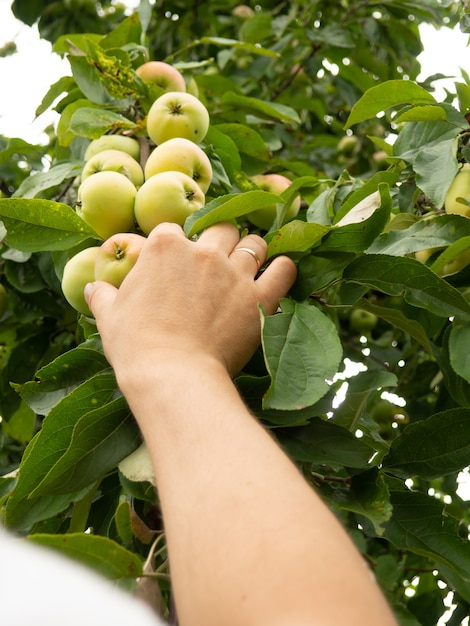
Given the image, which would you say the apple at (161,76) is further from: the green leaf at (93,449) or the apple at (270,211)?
the green leaf at (93,449)

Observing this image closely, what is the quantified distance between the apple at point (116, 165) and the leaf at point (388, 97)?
35cm

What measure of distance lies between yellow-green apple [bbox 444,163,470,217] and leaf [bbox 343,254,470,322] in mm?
173

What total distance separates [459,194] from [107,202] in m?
0.52

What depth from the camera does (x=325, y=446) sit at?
0.93m

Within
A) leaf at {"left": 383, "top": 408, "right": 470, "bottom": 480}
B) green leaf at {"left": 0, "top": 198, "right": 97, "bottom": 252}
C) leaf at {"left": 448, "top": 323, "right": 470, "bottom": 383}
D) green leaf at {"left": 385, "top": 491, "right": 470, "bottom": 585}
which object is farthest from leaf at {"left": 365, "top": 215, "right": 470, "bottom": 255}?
green leaf at {"left": 0, "top": 198, "right": 97, "bottom": 252}

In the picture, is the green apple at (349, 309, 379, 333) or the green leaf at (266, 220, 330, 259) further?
the green apple at (349, 309, 379, 333)

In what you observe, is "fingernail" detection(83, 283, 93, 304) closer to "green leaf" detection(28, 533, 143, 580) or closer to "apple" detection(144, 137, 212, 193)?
"apple" detection(144, 137, 212, 193)

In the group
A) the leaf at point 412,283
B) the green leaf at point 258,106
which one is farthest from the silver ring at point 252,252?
the green leaf at point 258,106

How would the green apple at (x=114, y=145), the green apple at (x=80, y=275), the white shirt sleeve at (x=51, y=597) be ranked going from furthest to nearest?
the green apple at (x=114, y=145)
the green apple at (x=80, y=275)
the white shirt sleeve at (x=51, y=597)

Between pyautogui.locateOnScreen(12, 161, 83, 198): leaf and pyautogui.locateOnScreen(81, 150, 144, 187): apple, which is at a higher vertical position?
pyautogui.locateOnScreen(81, 150, 144, 187): apple

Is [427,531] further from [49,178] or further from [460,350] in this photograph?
[49,178]

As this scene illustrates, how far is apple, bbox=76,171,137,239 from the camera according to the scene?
45.1 inches

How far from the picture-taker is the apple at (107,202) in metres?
1.14

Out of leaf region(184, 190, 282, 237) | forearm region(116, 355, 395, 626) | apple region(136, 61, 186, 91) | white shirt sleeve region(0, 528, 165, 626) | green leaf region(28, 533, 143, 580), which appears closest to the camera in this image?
white shirt sleeve region(0, 528, 165, 626)
